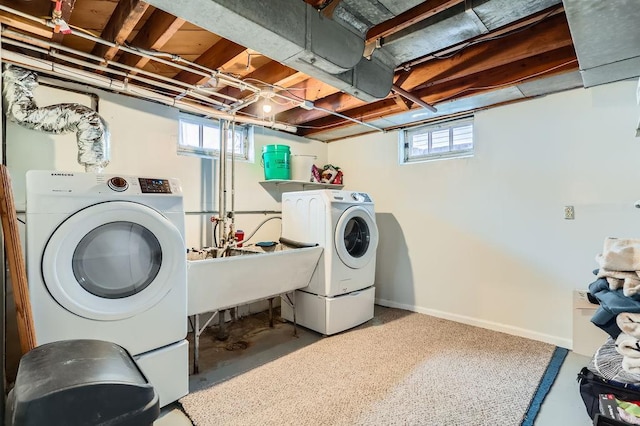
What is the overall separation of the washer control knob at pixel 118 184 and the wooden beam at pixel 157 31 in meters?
0.89

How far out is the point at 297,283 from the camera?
2916 mm

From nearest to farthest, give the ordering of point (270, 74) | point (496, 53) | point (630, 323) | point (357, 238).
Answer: point (630, 323), point (496, 53), point (270, 74), point (357, 238)

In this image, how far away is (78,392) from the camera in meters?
0.87

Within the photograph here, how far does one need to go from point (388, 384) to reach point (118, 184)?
79.1 inches

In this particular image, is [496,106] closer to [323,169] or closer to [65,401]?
[323,169]

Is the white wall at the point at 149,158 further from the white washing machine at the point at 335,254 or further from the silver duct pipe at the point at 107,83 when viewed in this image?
the white washing machine at the point at 335,254

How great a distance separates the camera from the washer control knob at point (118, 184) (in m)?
1.71

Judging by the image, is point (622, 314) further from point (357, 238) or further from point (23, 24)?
point (23, 24)

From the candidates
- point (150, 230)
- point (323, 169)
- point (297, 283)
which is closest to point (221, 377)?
point (297, 283)

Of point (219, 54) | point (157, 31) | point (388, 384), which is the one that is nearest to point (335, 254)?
point (388, 384)

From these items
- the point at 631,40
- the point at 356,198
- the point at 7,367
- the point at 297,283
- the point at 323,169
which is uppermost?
the point at 631,40

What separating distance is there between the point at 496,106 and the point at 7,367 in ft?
13.0

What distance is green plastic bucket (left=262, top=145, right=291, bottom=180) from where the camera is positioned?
3.52 meters

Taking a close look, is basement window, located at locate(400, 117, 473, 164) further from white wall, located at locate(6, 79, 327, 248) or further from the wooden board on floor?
the wooden board on floor
